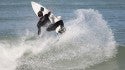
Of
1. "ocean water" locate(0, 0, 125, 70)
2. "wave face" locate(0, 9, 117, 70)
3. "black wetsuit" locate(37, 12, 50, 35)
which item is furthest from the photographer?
"black wetsuit" locate(37, 12, 50, 35)

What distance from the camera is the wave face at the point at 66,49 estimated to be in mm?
17594

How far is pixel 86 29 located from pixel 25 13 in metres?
11.1

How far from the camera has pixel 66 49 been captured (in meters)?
19.7

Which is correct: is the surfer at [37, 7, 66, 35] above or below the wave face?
above

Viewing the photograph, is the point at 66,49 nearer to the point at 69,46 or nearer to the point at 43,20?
the point at 69,46

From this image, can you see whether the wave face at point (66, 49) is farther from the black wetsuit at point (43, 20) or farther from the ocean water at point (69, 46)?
the black wetsuit at point (43, 20)

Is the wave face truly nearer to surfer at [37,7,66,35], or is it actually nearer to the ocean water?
the ocean water

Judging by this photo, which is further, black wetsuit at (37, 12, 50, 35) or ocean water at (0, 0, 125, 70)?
black wetsuit at (37, 12, 50, 35)

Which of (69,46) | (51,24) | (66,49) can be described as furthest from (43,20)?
(69,46)

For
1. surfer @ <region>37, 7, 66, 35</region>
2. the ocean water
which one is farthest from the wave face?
surfer @ <region>37, 7, 66, 35</region>

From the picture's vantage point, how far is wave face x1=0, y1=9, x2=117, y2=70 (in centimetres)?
1759

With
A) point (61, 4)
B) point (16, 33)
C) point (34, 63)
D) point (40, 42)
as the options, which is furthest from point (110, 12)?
point (34, 63)

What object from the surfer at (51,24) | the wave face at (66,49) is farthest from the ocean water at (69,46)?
the surfer at (51,24)

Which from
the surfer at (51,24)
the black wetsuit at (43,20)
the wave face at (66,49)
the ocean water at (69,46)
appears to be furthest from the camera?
the black wetsuit at (43,20)
